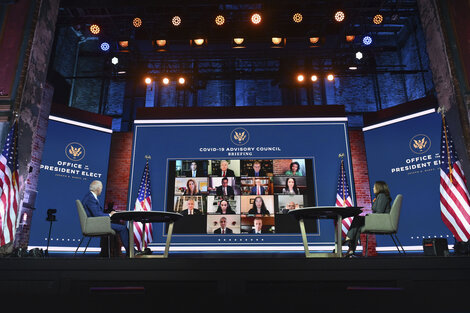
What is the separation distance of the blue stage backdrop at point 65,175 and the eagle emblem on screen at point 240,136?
3385 millimetres

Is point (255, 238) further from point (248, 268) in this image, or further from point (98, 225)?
point (248, 268)

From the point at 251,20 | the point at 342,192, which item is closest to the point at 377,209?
the point at 342,192

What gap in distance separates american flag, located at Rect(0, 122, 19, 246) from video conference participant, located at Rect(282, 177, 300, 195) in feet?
18.1

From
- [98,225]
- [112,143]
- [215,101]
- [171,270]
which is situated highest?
[215,101]

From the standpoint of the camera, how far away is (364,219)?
5.17 m

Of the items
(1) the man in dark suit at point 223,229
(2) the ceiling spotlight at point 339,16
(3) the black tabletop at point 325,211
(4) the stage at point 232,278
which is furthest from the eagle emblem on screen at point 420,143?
(4) the stage at point 232,278

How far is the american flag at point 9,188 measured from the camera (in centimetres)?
472

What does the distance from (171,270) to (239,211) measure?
17.5ft

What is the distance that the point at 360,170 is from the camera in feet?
31.4

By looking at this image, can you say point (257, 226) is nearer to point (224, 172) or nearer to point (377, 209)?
point (224, 172)

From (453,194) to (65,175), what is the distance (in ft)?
26.0

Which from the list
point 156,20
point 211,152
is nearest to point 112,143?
point 211,152

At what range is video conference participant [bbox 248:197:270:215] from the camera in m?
8.30

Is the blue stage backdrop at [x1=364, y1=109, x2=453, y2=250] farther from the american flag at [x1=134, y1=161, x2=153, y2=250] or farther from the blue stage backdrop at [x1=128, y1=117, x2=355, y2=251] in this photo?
the american flag at [x1=134, y1=161, x2=153, y2=250]
